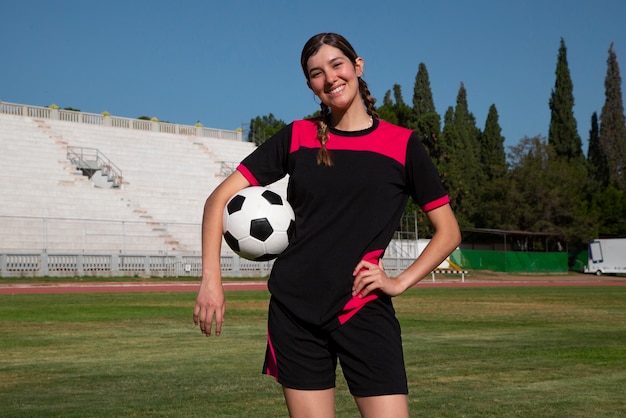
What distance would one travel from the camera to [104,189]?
42.5 m

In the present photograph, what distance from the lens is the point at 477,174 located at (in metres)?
74.6

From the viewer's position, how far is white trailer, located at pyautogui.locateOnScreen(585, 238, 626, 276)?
57.1m

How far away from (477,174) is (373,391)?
72.6 m

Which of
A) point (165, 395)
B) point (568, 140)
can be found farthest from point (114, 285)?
point (568, 140)

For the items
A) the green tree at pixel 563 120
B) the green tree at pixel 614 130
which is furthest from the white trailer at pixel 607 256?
the green tree at pixel 563 120

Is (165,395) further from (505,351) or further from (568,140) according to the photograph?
(568,140)

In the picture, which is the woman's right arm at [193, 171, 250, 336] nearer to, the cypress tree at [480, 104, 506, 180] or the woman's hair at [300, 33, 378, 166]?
the woman's hair at [300, 33, 378, 166]

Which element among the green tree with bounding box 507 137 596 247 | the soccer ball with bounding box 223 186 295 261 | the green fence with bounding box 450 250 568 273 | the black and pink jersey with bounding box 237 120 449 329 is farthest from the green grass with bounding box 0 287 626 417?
the green tree with bounding box 507 137 596 247

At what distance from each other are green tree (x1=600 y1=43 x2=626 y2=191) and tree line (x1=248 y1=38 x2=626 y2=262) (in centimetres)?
8

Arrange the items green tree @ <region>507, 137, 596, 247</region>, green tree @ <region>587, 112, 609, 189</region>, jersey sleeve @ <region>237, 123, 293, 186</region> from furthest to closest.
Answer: green tree @ <region>587, 112, 609, 189</region> → green tree @ <region>507, 137, 596, 247</region> → jersey sleeve @ <region>237, 123, 293, 186</region>

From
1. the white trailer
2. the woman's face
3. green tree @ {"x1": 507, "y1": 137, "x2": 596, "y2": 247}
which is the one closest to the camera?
the woman's face

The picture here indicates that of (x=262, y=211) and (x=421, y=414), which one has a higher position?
(x=262, y=211)

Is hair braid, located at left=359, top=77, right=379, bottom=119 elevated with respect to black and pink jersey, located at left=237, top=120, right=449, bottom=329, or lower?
elevated

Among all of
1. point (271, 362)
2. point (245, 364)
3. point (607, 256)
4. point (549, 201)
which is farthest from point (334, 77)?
point (549, 201)
